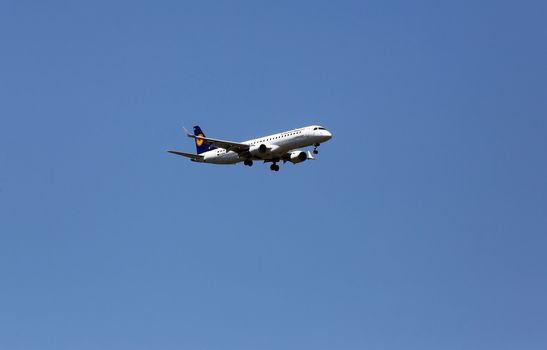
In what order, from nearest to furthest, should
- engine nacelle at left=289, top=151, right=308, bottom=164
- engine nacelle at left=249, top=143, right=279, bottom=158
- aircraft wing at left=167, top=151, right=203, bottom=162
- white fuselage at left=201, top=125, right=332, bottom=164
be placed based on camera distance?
white fuselage at left=201, top=125, right=332, bottom=164 → engine nacelle at left=249, top=143, right=279, bottom=158 → aircraft wing at left=167, top=151, right=203, bottom=162 → engine nacelle at left=289, top=151, right=308, bottom=164

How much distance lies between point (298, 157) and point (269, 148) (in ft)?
17.6

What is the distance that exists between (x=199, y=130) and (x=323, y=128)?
74.0 feet

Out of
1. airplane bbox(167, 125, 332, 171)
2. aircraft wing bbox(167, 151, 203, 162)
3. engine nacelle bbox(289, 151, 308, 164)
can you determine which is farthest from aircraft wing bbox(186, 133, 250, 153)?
engine nacelle bbox(289, 151, 308, 164)

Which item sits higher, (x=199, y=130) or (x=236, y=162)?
(x=199, y=130)

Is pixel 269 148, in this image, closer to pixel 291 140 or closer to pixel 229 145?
pixel 291 140

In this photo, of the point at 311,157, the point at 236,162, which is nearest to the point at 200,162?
the point at 236,162

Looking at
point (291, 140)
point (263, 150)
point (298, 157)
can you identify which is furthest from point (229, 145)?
point (298, 157)

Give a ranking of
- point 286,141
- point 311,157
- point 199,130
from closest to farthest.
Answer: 1. point 286,141
2. point 311,157
3. point 199,130

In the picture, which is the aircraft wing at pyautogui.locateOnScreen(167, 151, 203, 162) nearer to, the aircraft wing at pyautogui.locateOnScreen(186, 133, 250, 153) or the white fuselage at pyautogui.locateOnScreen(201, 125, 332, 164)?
the aircraft wing at pyautogui.locateOnScreen(186, 133, 250, 153)

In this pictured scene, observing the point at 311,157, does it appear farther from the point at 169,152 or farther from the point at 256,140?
the point at 169,152

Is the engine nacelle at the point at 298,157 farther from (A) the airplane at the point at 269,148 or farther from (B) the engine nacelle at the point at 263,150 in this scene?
(B) the engine nacelle at the point at 263,150

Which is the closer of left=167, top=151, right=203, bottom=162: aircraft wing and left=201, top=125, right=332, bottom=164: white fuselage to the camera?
left=201, top=125, right=332, bottom=164: white fuselage

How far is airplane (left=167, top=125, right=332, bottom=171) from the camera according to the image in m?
89.8

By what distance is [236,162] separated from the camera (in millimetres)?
95500
